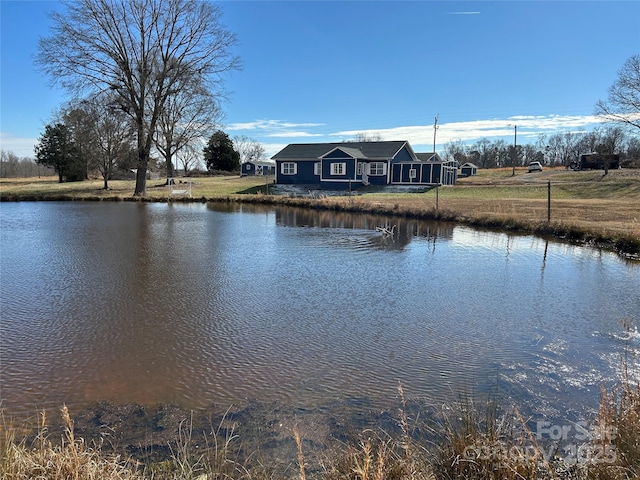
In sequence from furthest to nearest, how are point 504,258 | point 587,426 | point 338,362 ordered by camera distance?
point 504,258 < point 338,362 < point 587,426

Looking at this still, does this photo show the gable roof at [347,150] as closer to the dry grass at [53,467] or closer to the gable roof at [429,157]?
the gable roof at [429,157]

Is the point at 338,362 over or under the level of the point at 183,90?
under

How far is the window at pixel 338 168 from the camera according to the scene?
3762 cm

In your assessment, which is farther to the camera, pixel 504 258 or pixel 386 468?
pixel 504 258

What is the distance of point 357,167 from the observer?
124 feet

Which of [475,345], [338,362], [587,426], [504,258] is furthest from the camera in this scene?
[504,258]

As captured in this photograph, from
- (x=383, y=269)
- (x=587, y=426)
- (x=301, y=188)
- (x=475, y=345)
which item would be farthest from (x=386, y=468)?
(x=301, y=188)

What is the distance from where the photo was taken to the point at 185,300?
25.8 feet

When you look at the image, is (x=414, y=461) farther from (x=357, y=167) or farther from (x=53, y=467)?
(x=357, y=167)

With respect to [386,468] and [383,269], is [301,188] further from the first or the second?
[386,468]

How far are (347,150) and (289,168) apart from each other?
6043 millimetres

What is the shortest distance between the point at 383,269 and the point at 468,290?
232 cm

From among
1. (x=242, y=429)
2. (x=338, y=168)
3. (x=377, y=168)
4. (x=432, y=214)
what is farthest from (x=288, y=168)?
(x=242, y=429)

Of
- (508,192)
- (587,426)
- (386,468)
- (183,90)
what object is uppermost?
(183,90)
